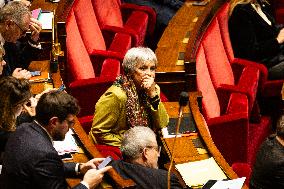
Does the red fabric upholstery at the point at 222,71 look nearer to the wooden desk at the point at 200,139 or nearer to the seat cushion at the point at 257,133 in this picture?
the seat cushion at the point at 257,133

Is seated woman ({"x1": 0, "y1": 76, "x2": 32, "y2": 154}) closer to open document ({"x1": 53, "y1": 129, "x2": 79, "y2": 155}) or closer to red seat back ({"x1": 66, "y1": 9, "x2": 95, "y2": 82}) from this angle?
open document ({"x1": 53, "y1": 129, "x2": 79, "y2": 155})

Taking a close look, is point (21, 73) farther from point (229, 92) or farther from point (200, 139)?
point (229, 92)

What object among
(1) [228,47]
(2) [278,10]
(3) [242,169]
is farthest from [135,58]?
(2) [278,10]

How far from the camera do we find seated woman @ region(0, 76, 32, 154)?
1.55 m

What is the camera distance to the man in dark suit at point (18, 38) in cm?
195

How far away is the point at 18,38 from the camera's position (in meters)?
2.02

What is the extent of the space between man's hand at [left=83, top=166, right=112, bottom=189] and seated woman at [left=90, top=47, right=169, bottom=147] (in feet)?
1.36

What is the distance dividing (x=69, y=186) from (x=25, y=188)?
0.43 ft

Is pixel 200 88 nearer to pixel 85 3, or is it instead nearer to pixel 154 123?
pixel 154 123

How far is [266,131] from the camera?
246cm

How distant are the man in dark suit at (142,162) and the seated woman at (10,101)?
0.95 feet

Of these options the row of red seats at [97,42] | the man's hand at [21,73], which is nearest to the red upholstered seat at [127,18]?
the row of red seats at [97,42]

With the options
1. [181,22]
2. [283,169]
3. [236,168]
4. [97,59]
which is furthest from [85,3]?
[283,169]

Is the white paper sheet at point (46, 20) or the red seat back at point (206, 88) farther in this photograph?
the white paper sheet at point (46, 20)
